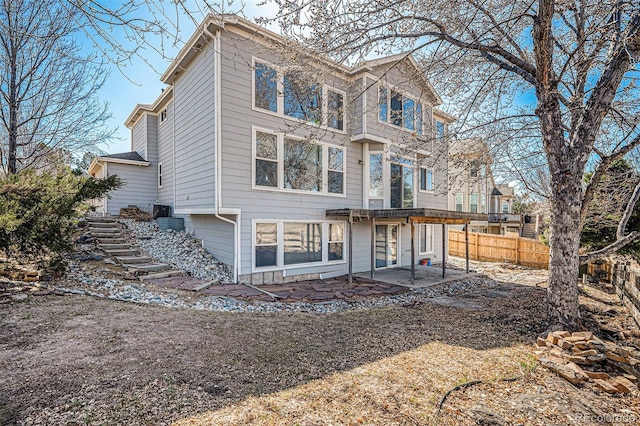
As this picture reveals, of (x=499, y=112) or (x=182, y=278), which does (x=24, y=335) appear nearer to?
(x=182, y=278)

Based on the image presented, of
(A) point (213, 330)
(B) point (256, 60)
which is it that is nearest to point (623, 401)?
(A) point (213, 330)

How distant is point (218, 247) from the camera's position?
8797mm

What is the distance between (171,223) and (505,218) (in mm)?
23018

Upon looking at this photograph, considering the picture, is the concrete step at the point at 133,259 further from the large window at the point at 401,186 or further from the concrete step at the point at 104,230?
the large window at the point at 401,186

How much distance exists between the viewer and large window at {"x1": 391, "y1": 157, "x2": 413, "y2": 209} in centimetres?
1120

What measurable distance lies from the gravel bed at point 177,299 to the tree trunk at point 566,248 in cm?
295

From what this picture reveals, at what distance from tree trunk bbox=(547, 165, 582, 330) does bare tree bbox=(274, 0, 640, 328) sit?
13mm

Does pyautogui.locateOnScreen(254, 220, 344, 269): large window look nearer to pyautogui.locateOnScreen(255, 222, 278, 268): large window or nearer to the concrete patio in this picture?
pyautogui.locateOnScreen(255, 222, 278, 268): large window

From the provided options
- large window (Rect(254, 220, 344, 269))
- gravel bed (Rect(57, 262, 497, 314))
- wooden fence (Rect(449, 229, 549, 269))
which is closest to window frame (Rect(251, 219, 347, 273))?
large window (Rect(254, 220, 344, 269))

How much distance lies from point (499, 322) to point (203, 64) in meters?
9.18

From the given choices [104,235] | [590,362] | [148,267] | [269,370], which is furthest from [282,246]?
[590,362]

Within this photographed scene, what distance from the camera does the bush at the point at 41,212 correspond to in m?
5.25

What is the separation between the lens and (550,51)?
4.70 meters

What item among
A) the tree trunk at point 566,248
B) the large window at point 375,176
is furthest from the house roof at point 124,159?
the tree trunk at point 566,248
